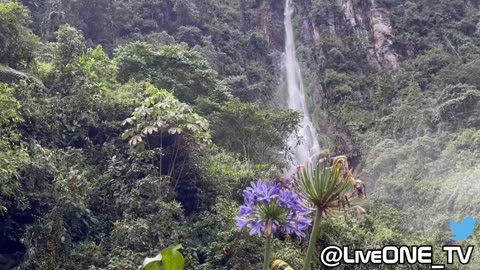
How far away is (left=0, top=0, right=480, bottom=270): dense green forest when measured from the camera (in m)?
6.43

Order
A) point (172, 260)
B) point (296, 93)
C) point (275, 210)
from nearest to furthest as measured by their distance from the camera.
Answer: point (172, 260), point (275, 210), point (296, 93)

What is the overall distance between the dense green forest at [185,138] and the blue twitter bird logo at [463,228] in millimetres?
112

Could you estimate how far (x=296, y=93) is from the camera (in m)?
22.4

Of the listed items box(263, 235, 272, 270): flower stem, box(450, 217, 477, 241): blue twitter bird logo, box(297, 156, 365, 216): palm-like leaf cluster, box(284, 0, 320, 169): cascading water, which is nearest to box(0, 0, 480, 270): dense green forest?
box(450, 217, 477, 241): blue twitter bird logo

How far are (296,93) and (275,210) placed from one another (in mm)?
20599

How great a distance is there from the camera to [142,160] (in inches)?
297

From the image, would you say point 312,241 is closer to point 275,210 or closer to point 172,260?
point 275,210

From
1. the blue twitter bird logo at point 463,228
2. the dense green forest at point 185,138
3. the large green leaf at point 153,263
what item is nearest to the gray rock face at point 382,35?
the dense green forest at point 185,138

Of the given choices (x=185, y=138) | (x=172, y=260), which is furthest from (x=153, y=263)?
(x=185, y=138)

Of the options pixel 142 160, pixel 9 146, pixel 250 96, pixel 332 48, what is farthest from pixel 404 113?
pixel 9 146

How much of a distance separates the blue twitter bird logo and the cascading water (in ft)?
27.8

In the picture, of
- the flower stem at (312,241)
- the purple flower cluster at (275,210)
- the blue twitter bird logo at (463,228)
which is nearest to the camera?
the flower stem at (312,241)

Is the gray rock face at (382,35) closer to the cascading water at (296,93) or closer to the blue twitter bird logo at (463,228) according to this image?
the cascading water at (296,93)

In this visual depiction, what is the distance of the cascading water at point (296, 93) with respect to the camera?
699 inches
